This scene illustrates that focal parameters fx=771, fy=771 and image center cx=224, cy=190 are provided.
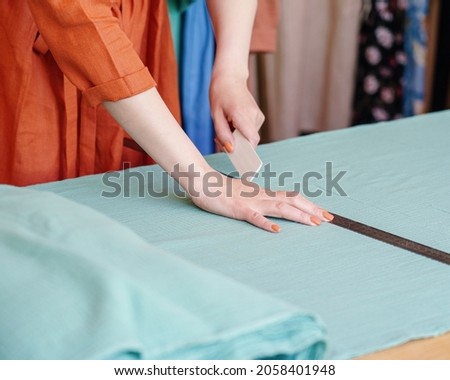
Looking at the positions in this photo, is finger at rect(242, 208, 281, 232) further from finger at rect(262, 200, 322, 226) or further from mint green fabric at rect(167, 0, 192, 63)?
mint green fabric at rect(167, 0, 192, 63)

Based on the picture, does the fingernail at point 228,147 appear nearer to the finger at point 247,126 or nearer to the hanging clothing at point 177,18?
the finger at point 247,126

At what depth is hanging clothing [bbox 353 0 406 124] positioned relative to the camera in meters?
2.59

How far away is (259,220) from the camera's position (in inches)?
39.0

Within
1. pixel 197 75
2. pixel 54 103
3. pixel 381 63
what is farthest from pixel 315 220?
pixel 381 63

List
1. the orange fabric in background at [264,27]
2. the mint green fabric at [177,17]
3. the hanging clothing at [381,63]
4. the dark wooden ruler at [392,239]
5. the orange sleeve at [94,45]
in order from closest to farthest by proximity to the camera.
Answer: the dark wooden ruler at [392,239] < the orange sleeve at [94,45] < the mint green fabric at [177,17] < the orange fabric in background at [264,27] < the hanging clothing at [381,63]

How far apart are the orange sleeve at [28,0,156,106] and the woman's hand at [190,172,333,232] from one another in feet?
0.53

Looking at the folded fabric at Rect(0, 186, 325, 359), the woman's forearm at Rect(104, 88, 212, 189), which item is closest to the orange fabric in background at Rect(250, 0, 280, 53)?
the woman's forearm at Rect(104, 88, 212, 189)

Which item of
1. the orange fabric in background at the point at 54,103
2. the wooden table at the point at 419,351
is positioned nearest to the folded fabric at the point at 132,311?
the wooden table at the point at 419,351

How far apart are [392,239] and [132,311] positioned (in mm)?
426

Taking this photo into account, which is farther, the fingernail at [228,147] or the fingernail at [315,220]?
the fingernail at [228,147]

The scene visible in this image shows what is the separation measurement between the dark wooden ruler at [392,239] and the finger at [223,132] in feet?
0.78

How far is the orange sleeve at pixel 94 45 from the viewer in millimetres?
1001

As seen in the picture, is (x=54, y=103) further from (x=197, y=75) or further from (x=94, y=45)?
(x=197, y=75)

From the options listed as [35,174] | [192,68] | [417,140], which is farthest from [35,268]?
[192,68]
